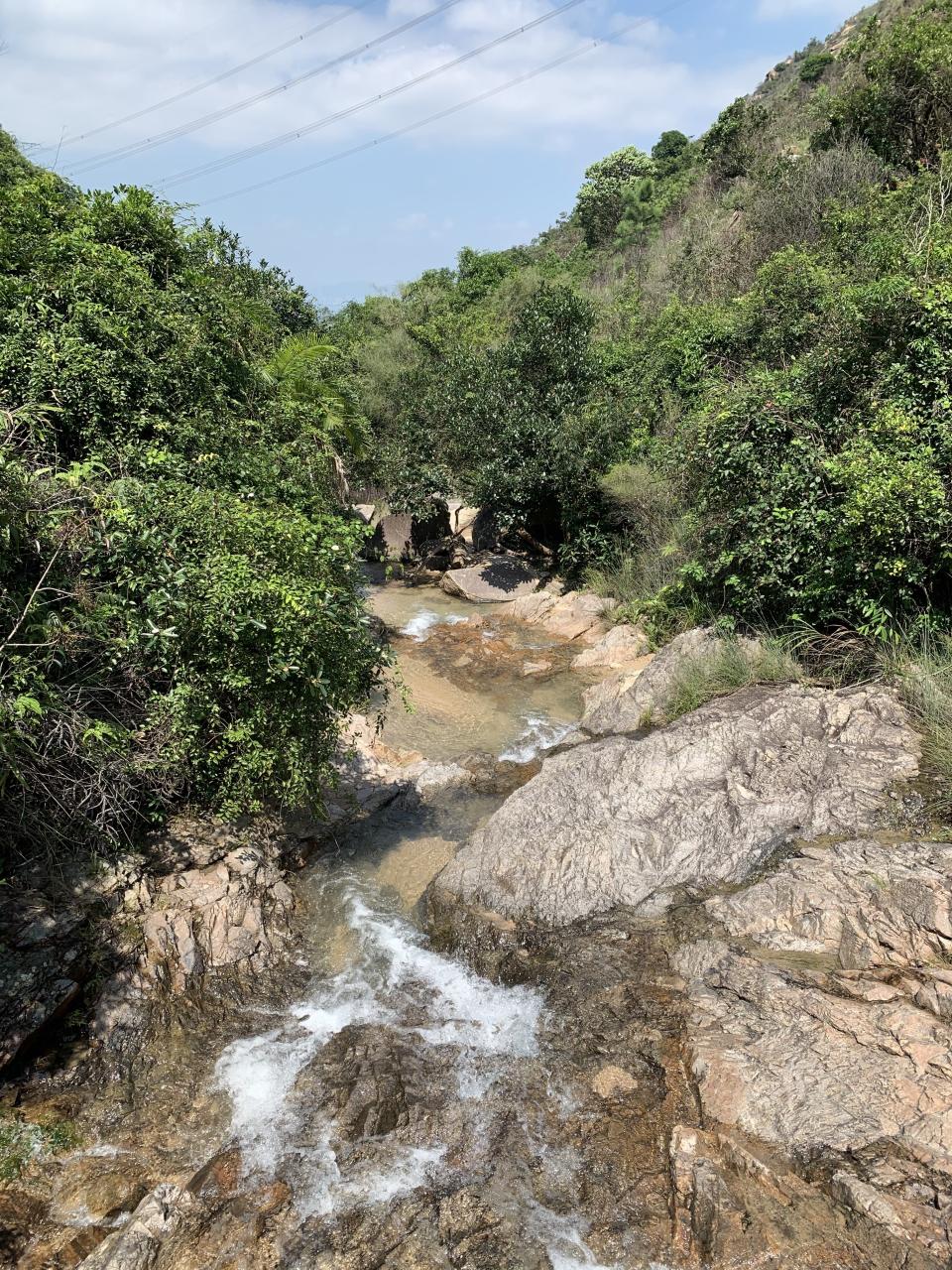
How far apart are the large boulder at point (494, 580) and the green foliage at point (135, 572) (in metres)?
8.98

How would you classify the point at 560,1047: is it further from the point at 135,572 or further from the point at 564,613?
the point at 564,613

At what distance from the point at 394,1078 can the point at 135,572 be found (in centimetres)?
411

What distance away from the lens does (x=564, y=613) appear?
15211 millimetres

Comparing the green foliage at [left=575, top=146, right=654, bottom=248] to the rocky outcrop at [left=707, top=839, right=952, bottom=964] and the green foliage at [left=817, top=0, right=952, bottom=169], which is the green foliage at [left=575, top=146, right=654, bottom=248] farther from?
the rocky outcrop at [left=707, top=839, right=952, bottom=964]

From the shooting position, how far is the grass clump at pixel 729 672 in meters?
8.55

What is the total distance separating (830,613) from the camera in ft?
28.2

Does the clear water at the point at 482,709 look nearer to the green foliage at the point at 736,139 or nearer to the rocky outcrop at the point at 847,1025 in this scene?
the rocky outcrop at the point at 847,1025

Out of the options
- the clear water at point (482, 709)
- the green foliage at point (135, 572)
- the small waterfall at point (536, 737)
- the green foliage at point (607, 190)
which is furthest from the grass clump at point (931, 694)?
the green foliage at point (607, 190)

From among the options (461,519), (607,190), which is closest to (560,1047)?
(461,519)

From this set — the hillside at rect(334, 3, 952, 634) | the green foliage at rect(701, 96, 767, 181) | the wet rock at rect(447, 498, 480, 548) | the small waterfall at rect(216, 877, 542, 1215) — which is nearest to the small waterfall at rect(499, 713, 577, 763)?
the hillside at rect(334, 3, 952, 634)

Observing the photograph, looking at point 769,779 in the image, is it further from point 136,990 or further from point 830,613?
point 136,990

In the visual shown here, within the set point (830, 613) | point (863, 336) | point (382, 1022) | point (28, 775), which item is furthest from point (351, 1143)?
point (863, 336)

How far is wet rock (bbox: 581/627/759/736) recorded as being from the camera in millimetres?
9305

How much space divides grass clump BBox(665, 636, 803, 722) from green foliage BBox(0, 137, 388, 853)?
12.9 ft
